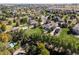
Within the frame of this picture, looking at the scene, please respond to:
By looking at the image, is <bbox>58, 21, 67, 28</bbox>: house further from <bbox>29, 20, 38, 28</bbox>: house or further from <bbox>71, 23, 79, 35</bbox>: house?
<bbox>29, 20, 38, 28</bbox>: house

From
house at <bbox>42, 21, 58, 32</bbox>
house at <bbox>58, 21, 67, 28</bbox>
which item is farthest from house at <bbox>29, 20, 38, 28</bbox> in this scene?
house at <bbox>58, 21, 67, 28</bbox>

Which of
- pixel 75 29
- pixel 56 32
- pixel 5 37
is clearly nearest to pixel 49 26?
pixel 56 32

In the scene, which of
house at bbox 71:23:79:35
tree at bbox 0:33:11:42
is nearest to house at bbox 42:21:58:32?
house at bbox 71:23:79:35

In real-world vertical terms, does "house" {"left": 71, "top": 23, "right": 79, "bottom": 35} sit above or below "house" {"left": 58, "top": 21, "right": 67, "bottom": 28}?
below

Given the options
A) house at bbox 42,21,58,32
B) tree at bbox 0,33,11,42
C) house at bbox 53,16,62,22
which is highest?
house at bbox 53,16,62,22

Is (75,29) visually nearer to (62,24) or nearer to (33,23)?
(62,24)

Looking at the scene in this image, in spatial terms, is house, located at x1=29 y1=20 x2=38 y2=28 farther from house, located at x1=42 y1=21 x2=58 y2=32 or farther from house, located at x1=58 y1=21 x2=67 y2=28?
house, located at x1=58 y1=21 x2=67 y2=28

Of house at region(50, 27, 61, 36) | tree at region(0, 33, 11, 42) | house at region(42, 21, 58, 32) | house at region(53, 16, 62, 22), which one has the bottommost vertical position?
tree at region(0, 33, 11, 42)

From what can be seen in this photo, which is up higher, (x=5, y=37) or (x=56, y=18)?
(x=56, y=18)
